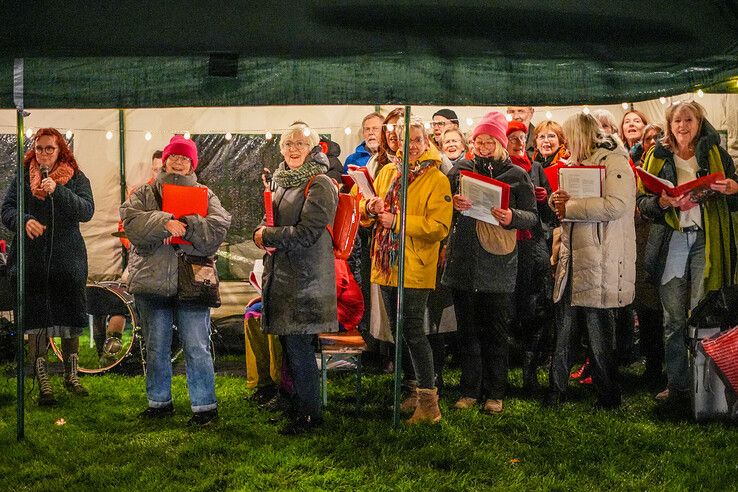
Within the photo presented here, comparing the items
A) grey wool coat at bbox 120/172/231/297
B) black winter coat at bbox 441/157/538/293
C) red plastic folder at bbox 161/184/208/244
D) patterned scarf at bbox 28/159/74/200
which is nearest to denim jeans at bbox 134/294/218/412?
grey wool coat at bbox 120/172/231/297

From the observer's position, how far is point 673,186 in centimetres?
585

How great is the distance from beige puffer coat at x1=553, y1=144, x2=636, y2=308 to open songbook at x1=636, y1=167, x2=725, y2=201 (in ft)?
0.37

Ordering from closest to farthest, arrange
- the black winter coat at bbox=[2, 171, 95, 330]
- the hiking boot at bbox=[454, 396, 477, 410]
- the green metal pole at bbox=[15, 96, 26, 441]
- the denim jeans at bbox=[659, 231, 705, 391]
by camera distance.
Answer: the green metal pole at bbox=[15, 96, 26, 441], the denim jeans at bbox=[659, 231, 705, 391], the hiking boot at bbox=[454, 396, 477, 410], the black winter coat at bbox=[2, 171, 95, 330]

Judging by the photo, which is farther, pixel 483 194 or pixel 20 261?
pixel 483 194

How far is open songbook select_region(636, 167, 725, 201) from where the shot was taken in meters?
5.68

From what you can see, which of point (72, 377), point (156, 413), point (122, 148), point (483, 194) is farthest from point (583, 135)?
point (122, 148)

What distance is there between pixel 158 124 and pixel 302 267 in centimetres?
441

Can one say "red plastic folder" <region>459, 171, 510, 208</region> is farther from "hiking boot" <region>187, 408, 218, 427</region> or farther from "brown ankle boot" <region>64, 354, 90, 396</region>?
"brown ankle boot" <region>64, 354, 90, 396</region>

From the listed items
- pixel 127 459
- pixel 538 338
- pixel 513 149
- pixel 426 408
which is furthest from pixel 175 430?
pixel 513 149

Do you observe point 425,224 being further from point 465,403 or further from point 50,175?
point 50,175

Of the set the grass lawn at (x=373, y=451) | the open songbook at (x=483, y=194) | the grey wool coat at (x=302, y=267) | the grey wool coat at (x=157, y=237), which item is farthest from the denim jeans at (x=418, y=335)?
the grey wool coat at (x=157, y=237)

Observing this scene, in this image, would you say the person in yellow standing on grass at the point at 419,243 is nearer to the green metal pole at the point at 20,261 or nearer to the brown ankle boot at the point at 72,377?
the green metal pole at the point at 20,261

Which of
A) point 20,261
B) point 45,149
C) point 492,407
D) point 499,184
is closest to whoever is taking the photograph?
point 20,261

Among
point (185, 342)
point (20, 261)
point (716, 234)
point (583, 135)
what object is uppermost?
point (583, 135)
